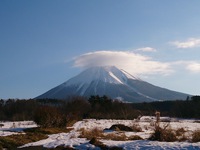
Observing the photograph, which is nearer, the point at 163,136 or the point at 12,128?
the point at 163,136

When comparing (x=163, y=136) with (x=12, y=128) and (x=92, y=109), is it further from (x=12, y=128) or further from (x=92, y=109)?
(x=92, y=109)

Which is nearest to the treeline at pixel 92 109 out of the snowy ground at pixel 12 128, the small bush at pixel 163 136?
the snowy ground at pixel 12 128

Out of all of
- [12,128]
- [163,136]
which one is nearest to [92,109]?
[12,128]

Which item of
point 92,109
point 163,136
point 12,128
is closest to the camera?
point 163,136

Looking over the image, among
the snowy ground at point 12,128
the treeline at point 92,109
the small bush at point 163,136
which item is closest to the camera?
the small bush at point 163,136

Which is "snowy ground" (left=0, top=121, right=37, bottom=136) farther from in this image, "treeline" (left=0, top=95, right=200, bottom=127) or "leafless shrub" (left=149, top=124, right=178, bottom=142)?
"treeline" (left=0, top=95, right=200, bottom=127)

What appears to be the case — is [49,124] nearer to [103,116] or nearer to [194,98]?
[103,116]

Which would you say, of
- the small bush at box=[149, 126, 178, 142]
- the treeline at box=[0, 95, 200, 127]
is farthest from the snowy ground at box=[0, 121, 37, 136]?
the treeline at box=[0, 95, 200, 127]

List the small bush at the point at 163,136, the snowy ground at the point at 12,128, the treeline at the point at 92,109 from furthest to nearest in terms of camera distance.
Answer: the treeline at the point at 92,109, the snowy ground at the point at 12,128, the small bush at the point at 163,136

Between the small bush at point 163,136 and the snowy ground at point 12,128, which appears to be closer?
the small bush at point 163,136

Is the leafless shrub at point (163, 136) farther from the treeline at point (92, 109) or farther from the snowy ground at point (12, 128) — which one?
the treeline at point (92, 109)

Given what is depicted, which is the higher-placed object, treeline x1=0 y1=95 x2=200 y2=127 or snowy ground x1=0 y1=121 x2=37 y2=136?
treeline x1=0 y1=95 x2=200 y2=127

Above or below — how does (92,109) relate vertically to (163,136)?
above

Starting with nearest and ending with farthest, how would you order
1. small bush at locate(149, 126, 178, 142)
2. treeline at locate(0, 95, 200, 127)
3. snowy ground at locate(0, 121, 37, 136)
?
small bush at locate(149, 126, 178, 142) → snowy ground at locate(0, 121, 37, 136) → treeline at locate(0, 95, 200, 127)
